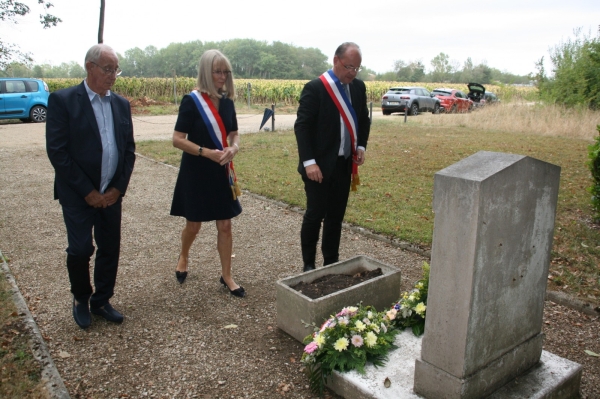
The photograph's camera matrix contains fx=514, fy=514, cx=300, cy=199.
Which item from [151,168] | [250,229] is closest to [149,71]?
[151,168]

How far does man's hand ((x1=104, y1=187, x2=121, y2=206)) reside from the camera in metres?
3.67

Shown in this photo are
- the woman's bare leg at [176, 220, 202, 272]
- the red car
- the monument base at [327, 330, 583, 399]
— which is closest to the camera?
the monument base at [327, 330, 583, 399]

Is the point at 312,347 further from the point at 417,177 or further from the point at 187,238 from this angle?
the point at 417,177

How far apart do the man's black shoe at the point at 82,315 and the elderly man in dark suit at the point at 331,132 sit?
1.84 metres

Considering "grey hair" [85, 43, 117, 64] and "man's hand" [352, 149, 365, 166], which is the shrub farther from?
"grey hair" [85, 43, 117, 64]

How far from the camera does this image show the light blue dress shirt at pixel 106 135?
11.9ft

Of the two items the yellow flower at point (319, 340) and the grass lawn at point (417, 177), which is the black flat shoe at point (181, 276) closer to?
the yellow flower at point (319, 340)

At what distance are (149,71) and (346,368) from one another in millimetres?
71797

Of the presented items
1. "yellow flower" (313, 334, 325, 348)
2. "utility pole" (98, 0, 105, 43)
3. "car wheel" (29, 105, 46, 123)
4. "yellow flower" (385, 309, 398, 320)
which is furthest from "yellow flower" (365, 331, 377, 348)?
"utility pole" (98, 0, 105, 43)

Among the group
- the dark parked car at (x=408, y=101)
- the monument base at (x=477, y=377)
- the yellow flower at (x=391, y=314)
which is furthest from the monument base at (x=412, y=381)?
the dark parked car at (x=408, y=101)

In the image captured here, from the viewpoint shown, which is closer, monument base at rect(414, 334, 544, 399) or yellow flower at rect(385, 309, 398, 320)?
monument base at rect(414, 334, 544, 399)

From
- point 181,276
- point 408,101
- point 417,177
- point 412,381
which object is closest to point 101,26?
point 408,101

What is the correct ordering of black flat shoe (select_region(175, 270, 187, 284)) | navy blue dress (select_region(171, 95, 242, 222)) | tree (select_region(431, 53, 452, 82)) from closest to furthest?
navy blue dress (select_region(171, 95, 242, 222)) < black flat shoe (select_region(175, 270, 187, 284)) < tree (select_region(431, 53, 452, 82))

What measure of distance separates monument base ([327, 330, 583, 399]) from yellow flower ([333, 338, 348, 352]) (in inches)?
5.6
